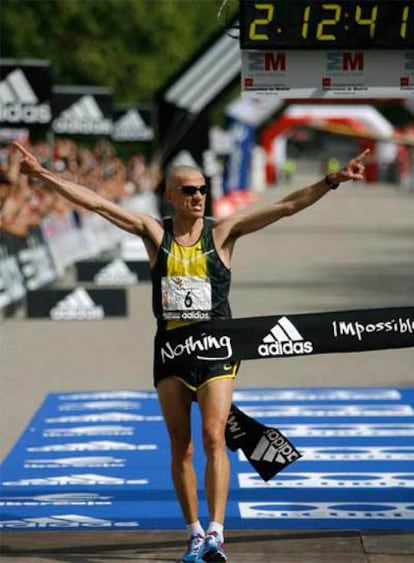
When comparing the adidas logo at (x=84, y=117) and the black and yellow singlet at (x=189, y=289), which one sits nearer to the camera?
the black and yellow singlet at (x=189, y=289)

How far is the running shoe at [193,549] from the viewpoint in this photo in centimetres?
720

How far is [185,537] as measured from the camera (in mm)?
7961

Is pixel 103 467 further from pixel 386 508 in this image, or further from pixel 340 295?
pixel 340 295

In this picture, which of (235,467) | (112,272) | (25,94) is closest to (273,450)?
(235,467)

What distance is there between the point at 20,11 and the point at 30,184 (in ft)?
134

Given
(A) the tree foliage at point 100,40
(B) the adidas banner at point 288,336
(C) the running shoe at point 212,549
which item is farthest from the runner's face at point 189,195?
(A) the tree foliage at point 100,40

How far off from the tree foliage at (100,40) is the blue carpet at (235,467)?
161 feet

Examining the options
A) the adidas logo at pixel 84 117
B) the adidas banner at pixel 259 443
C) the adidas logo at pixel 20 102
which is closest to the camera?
the adidas banner at pixel 259 443

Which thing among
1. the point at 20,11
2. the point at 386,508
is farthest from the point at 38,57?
the point at 386,508

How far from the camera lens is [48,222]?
24078 mm

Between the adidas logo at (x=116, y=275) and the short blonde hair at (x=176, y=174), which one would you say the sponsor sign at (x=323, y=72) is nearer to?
the short blonde hair at (x=176, y=174)

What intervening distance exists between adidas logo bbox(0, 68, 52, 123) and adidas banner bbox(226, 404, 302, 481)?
11.1m

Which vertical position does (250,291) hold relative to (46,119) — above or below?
below

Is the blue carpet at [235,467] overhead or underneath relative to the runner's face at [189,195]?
underneath
